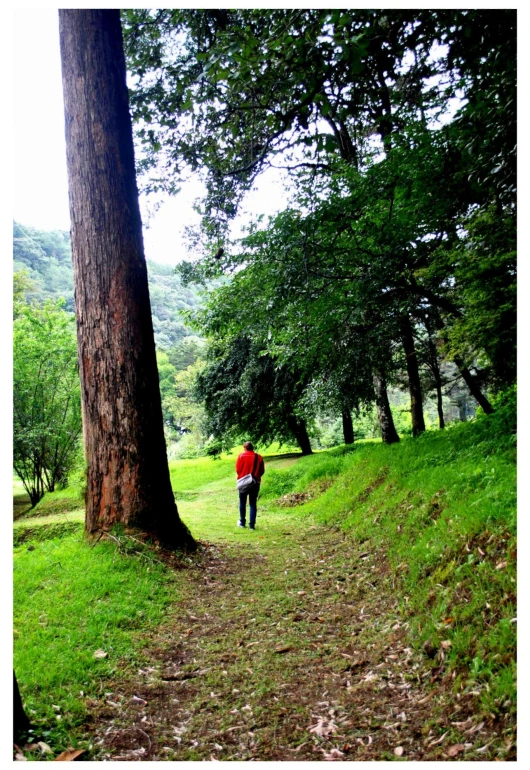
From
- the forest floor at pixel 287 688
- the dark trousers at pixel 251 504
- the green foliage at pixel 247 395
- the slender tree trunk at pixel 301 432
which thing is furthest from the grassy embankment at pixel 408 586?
the slender tree trunk at pixel 301 432

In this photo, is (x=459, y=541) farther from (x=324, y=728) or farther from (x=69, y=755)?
(x=69, y=755)

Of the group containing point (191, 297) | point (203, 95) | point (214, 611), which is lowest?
point (214, 611)

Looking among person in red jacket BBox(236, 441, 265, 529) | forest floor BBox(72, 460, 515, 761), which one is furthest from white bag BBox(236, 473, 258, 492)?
forest floor BBox(72, 460, 515, 761)

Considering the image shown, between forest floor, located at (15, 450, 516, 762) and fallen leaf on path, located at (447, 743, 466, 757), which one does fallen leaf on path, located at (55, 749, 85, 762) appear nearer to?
forest floor, located at (15, 450, 516, 762)

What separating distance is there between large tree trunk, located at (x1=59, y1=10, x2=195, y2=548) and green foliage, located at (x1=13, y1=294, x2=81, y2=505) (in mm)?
10569

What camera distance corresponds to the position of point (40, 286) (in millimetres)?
35594

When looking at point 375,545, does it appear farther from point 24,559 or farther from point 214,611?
point 24,559

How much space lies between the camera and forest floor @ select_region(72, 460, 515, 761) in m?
2.47

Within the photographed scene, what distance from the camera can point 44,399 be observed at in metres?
15.3

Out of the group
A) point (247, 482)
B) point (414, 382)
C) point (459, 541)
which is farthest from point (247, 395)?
point (459, 541)

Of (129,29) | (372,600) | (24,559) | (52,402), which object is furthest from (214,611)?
(52,402)

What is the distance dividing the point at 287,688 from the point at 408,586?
159cm

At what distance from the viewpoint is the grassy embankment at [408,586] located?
9.05 ft

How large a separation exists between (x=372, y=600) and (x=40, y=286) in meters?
37.8
